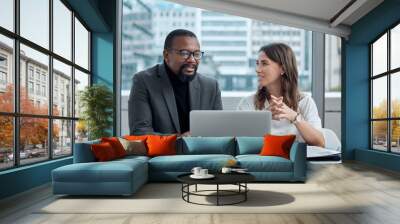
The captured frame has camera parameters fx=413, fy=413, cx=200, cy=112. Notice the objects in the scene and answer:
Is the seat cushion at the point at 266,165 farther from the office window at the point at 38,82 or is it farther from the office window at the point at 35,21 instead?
the office window at the point at 35,21

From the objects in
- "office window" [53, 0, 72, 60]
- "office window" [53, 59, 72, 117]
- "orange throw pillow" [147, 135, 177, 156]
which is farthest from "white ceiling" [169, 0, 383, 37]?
"orange throw pillow" [147, 135, 177, 156]

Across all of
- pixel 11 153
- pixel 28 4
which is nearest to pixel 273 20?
pixel 28 4

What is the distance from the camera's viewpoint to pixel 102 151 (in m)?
5.46

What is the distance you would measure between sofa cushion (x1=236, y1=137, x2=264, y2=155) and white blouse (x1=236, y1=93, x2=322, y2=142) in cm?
264

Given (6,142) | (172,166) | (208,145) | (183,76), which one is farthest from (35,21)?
(183,76)

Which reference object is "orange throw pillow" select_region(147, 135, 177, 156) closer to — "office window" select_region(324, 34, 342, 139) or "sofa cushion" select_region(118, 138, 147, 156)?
"sofa cushion" select_region(118, 138, 147, 156)

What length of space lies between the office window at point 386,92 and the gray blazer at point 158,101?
3523 millimetres

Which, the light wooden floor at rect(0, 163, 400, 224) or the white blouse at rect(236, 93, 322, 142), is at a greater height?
the white blouse at rect(236, 93, 322, 142)

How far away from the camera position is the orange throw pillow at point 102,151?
17.9 feet

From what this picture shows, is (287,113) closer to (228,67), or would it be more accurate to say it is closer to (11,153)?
(228,67)

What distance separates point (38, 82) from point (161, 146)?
204 centimetres

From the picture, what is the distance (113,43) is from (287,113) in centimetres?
420

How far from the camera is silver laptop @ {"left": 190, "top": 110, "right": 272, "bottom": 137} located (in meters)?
7.02

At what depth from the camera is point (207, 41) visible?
31.7ft
